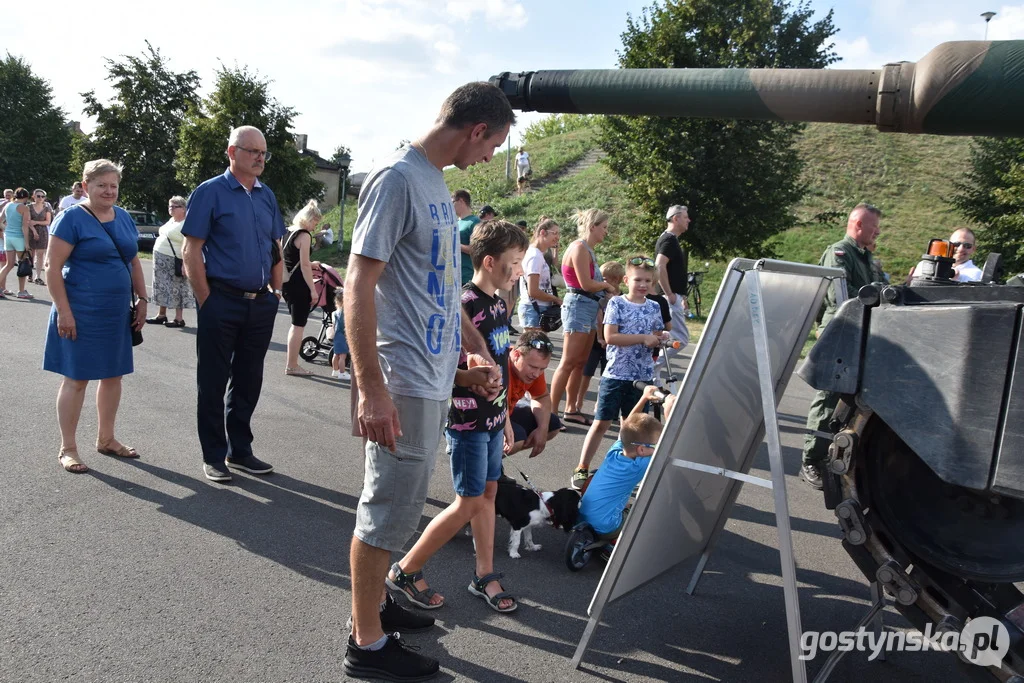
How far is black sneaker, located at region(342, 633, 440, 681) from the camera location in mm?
3053

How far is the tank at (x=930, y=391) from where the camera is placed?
2.52 m

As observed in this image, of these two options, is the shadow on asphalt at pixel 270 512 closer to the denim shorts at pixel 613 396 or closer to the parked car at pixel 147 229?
the denim shorts at pixel 613 396

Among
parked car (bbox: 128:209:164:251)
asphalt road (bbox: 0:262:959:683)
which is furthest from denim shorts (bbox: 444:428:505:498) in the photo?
parked car (bbox: 128:209:164:251)

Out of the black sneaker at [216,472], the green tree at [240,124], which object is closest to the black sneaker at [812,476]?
the black sneaker at [216,472]

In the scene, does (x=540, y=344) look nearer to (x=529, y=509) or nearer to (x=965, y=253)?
(x=529, y=509)

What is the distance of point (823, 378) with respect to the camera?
2889 mm

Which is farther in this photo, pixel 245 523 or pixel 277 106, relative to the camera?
pixel 277 106

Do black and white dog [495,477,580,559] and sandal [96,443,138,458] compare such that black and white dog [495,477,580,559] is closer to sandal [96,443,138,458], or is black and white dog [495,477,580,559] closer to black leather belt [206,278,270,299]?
black leather belt [206,278,270,299]

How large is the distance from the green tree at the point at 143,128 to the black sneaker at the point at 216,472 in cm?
4611

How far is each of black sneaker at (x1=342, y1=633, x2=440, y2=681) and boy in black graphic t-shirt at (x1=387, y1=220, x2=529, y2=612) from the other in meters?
0.63

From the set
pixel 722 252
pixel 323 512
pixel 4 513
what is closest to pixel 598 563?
pixel 323 512

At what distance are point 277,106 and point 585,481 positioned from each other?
33.8 m

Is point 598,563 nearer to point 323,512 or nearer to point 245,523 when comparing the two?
point 323,512

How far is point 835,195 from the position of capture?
2939cm
